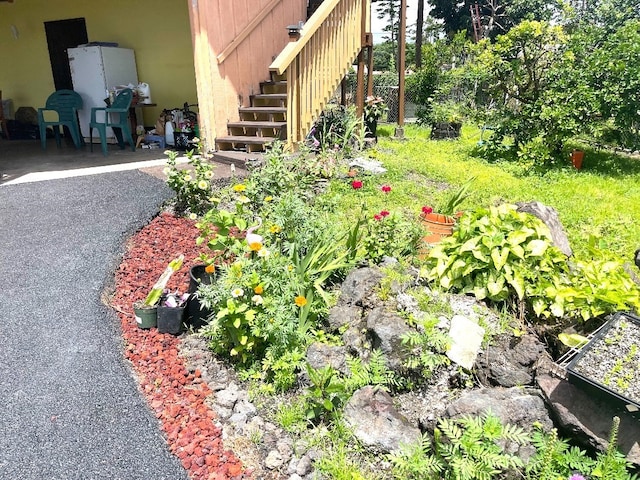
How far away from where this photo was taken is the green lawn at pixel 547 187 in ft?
13.1

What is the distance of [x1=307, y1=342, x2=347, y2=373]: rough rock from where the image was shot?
238 cm

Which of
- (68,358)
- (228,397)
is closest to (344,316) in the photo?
(228,397)

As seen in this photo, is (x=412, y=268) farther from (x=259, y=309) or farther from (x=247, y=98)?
(x=247, y=98)

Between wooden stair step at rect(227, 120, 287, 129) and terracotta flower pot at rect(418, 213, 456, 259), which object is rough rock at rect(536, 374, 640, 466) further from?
wooden stair step at rect(227, 120, 287, 129)

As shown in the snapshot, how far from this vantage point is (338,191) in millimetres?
4758

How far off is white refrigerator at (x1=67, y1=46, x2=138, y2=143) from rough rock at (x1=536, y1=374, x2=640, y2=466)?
747 centimetres

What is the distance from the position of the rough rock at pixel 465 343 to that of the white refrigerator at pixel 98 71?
697 cm

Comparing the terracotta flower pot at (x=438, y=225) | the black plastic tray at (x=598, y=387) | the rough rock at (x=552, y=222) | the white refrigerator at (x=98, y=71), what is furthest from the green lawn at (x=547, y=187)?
the white refrigerator at (x=98, y=71)

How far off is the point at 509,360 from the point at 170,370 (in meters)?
1.74

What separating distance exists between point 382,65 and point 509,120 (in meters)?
21.1

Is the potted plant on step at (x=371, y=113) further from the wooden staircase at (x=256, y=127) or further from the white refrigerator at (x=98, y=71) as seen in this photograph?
the white refrigerator at (x=98, y=71)

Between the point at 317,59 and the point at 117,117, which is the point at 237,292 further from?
the point at 117,117

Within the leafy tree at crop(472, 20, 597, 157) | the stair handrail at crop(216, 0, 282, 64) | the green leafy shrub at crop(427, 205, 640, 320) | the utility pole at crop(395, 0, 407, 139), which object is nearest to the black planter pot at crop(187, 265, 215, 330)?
the green leafy shrub at crop(427, 205, 640, 320)

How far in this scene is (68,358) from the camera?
2426 millimetres
